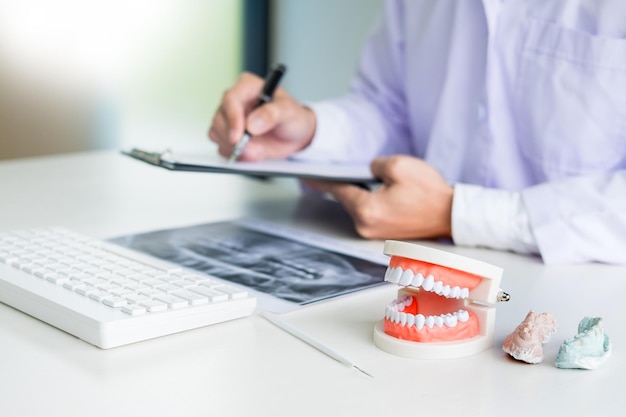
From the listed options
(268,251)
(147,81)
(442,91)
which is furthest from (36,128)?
(268,251)

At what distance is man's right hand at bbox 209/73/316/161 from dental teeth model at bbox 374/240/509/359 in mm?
580

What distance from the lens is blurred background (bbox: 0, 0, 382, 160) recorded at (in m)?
2.39

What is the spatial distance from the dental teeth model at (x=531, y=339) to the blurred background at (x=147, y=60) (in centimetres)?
163

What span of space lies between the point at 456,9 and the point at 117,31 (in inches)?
55.8

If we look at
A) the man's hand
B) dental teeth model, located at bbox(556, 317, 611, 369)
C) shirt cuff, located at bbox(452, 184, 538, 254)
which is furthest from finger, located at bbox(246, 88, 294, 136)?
dental teeth model, located at bbox(556, 317, 611, 369)

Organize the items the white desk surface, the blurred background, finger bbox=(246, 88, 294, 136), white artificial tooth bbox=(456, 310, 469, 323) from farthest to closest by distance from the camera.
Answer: the blurred background → finger bbox=(246, 88, 294, 136) → white artificial tooth bbox=(456, 310, 469, 323) → the white desk surface

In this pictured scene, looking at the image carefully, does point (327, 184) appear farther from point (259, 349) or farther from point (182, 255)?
point (259, 349)

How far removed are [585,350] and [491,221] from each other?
42 cm

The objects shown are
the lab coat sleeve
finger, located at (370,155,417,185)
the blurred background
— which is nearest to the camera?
the lab coat sleeve

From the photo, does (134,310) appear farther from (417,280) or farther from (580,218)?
(580,218)

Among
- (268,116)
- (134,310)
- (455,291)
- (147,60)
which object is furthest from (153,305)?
(147,60)

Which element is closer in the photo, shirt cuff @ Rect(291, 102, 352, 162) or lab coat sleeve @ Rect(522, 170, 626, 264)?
lab coat sleeve @ Rect(522, 170, 626, 264)

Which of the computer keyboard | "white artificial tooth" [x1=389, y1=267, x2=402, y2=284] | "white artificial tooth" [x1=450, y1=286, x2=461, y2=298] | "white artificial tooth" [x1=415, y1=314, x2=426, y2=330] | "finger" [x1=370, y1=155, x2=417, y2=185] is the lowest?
the computer keyboard

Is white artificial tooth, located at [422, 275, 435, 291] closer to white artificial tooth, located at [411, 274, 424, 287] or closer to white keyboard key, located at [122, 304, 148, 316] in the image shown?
white artificial tooth, located at [411, 274, 424, 287]
